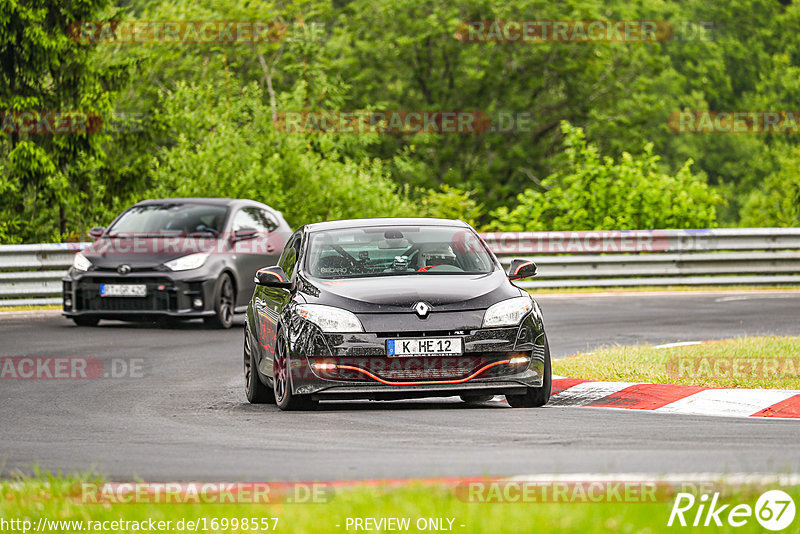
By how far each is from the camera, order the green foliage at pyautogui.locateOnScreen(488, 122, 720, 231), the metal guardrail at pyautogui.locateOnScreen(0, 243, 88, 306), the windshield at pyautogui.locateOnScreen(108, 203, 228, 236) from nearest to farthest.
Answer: the windshield at pyautogui.locateOnScreen(108, 203, 228, 236), the metal guardrail at pyautogui.locateOnScreen(0, 243, 88, 306), the green foliage at pyautogui.locateOnScreen(488, 122, 720, 231)

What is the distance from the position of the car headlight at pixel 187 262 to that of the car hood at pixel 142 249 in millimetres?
58

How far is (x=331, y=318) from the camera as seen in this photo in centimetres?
993

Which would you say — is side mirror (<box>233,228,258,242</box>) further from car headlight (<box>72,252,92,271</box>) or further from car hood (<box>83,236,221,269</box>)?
car headlight (<box>72,252,92,271</box>)

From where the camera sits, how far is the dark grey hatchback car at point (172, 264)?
58.6 feet

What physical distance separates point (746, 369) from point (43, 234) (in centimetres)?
1861

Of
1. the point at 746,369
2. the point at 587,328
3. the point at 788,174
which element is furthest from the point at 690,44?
the point at 746,369

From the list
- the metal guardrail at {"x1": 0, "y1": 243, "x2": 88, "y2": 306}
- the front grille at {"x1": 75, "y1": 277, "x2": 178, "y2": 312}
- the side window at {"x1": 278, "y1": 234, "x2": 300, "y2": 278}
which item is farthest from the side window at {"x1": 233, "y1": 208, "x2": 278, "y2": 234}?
the side window at {"x1": 278, "y1": 234, "x2": 300, "y2": 278}

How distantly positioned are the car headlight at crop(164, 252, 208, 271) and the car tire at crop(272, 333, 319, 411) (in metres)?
7.65

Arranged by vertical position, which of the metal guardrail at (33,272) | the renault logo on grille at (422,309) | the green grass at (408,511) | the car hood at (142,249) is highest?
the green grass at (408,511)

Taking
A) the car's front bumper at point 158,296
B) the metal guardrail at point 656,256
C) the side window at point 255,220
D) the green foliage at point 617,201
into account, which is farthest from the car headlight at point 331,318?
the green foliage at point 617,201

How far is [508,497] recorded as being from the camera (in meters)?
6.14

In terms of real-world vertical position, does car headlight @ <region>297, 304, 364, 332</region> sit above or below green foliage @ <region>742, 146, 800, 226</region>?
above

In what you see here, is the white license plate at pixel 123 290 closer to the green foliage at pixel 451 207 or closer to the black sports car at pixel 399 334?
the black sports car at pixel 399 334

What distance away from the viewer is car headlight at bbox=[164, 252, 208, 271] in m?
17.9
